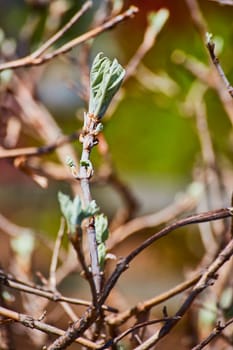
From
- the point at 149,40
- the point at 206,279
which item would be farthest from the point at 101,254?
the point at 149,40

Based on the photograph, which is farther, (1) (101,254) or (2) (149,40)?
(2) (149,40)

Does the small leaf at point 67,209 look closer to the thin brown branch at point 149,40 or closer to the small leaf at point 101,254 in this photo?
the small leaf at point 101,254

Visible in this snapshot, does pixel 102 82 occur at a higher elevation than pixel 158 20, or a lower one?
lower

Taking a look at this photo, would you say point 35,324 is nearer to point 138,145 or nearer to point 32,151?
point 32,151

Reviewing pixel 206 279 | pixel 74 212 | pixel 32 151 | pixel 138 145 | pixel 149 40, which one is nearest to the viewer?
pixel 74 212

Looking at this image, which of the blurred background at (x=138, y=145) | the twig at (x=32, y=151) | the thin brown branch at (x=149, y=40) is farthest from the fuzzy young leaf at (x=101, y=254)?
the blurred background at (x=138, y=145)

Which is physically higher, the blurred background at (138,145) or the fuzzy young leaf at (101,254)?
the blurred background at (138,145)

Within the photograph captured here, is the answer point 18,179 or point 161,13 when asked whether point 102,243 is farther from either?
point 18,179

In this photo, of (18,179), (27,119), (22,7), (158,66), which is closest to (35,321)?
(27,119)

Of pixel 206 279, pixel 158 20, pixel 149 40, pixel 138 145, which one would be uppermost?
pixel 138 145
